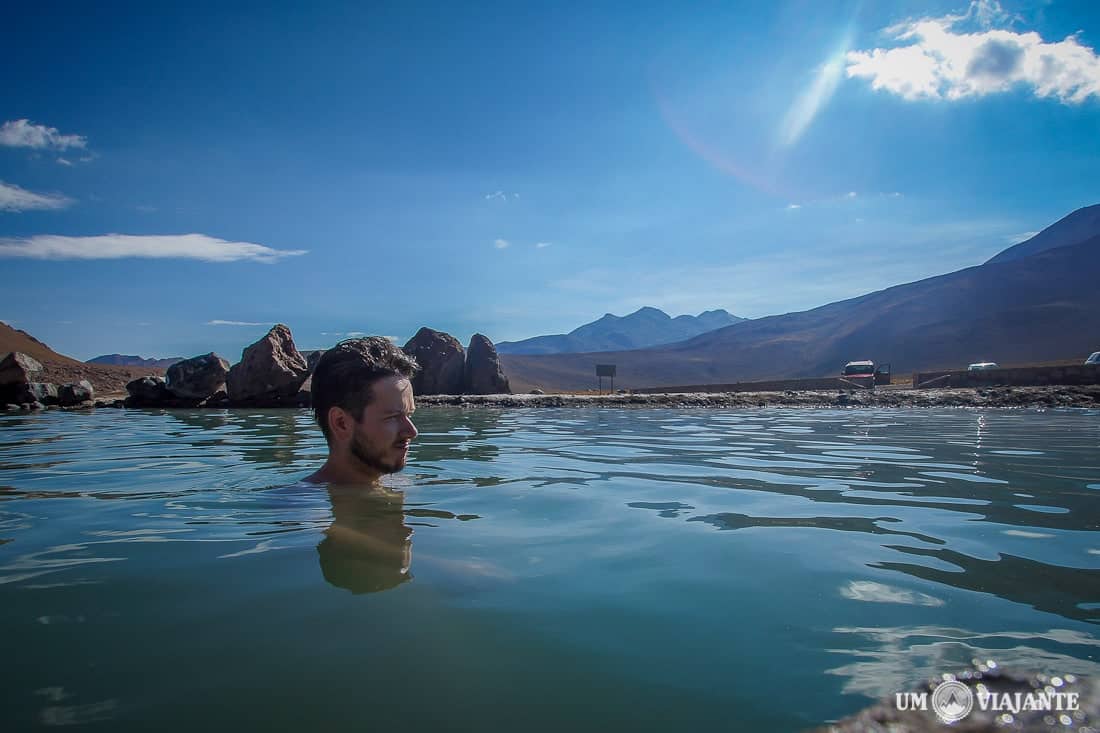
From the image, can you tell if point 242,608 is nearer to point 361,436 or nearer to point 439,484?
point 361,436

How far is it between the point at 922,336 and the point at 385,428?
117917 millimetres

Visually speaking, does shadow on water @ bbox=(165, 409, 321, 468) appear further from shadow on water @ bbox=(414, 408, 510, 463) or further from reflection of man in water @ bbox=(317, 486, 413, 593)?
reflection of man in water @ bbox=(317, 486, 413, 593)

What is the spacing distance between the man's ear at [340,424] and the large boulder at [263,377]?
1596 cm

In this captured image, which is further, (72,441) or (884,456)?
Result: (72,441)

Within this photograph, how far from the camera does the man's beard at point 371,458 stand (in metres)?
4.08

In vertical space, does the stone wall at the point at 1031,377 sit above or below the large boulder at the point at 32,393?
below

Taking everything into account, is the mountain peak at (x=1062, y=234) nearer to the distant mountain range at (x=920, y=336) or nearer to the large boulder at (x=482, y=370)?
the distant mountain range at (x=920, y=336)

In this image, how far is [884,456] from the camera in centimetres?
589

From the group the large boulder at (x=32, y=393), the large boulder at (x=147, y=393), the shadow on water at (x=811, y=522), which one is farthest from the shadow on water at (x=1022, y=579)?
the large boulder at (x=32, y=393)

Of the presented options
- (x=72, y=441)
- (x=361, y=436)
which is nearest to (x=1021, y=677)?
(x=361, y=436)

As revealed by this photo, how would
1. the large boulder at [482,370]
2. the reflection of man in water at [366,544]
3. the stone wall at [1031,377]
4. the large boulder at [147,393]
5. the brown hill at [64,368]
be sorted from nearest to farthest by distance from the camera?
the reflection of man in water at [366,544]
the large boulder at [147,393]
the stone wall at [1031,377]
the brown hill at [64,368]
the large boulder at [482,370]

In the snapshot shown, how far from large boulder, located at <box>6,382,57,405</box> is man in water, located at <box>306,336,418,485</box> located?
60.0 feet

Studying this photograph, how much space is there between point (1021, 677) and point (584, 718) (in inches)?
38.1

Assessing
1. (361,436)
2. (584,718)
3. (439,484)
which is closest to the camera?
(584,718)
